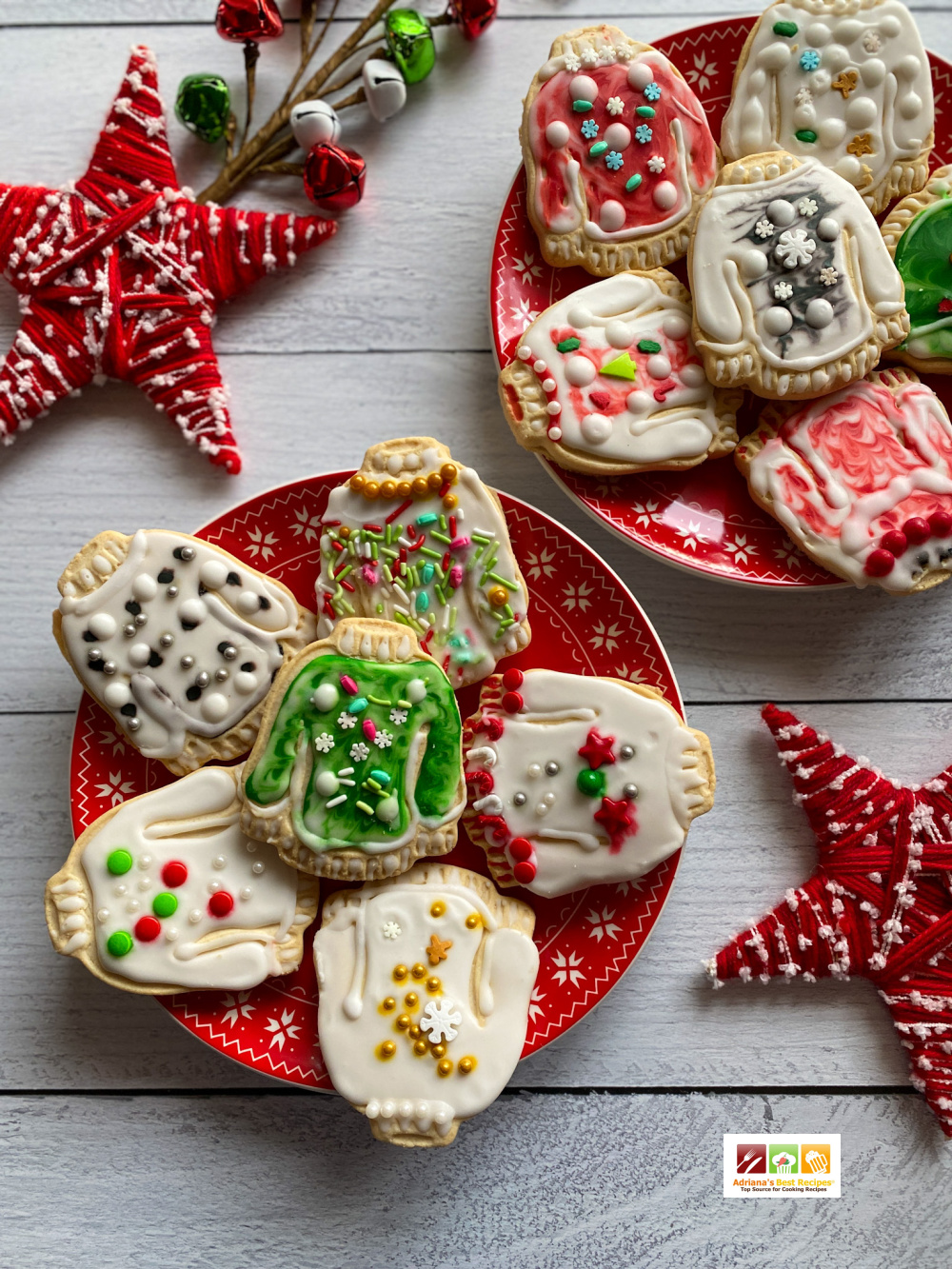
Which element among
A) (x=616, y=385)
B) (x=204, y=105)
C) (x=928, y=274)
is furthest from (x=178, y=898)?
(x=928, y=274)

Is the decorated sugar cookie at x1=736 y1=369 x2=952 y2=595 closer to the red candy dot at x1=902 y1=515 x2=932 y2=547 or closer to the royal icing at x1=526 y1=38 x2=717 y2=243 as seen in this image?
the red candy dot at x1=902 y1=515 x2=932 y2=547

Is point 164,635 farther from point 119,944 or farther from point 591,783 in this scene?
point 591,783

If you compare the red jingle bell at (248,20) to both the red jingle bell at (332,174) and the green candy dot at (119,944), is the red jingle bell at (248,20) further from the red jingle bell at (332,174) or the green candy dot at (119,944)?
the green candy dot at (119,944)

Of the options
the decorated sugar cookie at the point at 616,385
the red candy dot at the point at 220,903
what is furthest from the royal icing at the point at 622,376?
the red candy dot at the point at 220,903

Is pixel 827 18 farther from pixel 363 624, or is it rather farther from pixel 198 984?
pixel 198 984

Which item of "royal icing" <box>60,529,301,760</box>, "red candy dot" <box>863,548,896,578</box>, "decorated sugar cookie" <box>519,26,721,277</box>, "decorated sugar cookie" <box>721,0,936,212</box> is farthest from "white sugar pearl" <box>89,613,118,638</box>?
"decorated sugar cookie" <box>721,0,936,212</box>

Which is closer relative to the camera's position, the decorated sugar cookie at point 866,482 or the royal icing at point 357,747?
the royal icing at point 357,747
